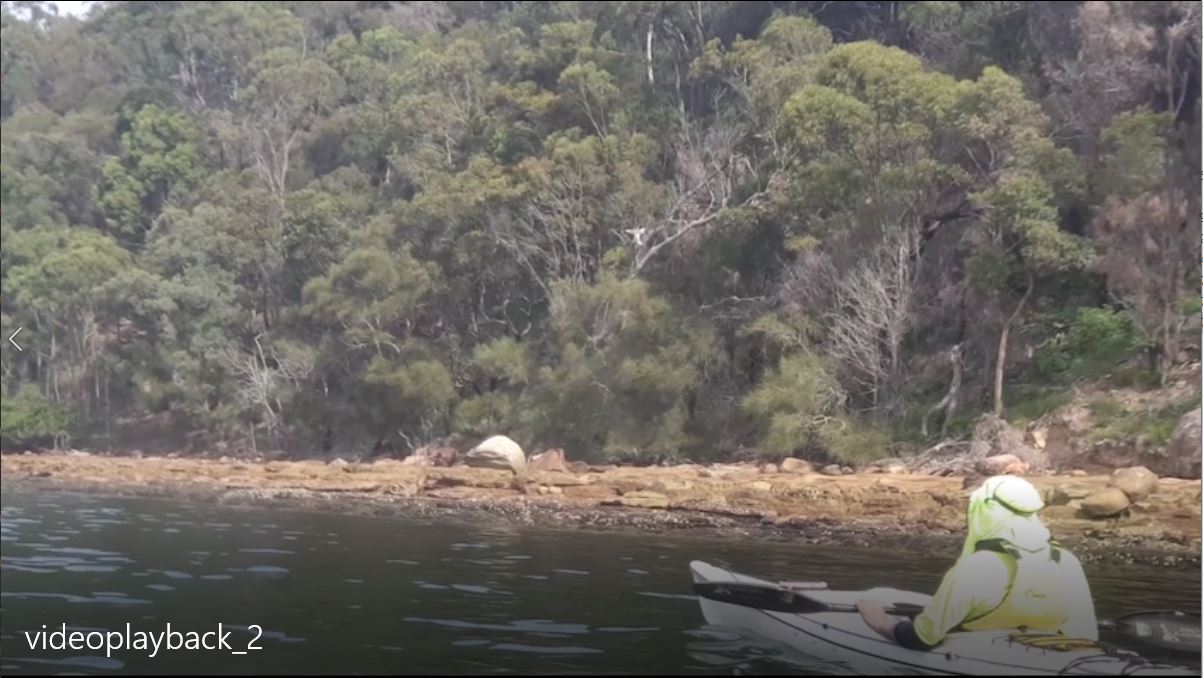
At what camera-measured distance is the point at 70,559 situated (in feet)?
45.8

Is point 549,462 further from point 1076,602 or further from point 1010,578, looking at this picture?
point 1010,578

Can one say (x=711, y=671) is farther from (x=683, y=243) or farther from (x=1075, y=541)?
(x=683, y=243)

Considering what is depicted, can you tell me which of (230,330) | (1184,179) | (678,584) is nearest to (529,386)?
(230,330)

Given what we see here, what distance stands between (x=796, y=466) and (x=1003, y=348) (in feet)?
15.7

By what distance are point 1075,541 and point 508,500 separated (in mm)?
10274

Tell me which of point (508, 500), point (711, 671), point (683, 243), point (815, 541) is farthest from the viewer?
point (683, 243)

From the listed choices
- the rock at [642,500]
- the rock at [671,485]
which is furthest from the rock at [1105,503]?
the rock at [671,485]

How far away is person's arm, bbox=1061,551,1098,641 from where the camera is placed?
694cm

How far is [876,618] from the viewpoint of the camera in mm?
8078

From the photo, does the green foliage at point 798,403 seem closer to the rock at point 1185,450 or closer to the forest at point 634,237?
the forest at point 634,237

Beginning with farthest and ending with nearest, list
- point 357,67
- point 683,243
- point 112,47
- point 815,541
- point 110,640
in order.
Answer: point 112,47, point 357,67, point 683,243, point 815,541, point 110,640

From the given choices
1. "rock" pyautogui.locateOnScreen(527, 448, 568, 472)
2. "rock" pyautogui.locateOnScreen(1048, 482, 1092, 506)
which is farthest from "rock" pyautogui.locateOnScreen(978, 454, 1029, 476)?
"rock" pyautogui.locateOnScreen(527, 448, 568, 472)

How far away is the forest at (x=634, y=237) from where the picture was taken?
77.8ft

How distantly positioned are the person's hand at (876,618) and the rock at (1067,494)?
9527 millimetres
